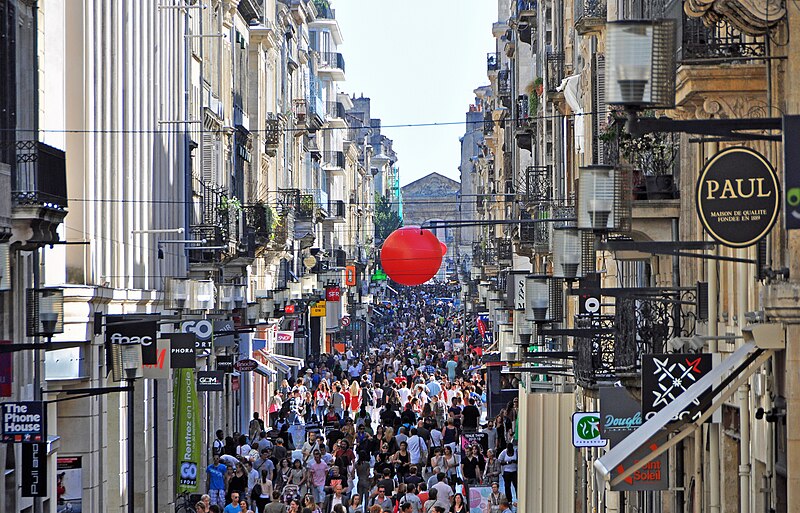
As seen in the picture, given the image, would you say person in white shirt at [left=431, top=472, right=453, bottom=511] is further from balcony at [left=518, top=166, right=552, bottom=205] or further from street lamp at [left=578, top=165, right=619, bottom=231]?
balcony at [left=518, top=166, right=552, bottom=205]

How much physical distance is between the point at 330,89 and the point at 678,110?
277 feet

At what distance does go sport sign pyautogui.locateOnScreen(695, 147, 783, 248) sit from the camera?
39.2 ft

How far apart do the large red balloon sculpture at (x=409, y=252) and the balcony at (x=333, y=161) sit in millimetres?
61904

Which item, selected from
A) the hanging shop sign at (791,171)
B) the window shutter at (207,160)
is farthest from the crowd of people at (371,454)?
the hanging shop sign at (791,171)

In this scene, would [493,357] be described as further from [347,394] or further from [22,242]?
[22,242]

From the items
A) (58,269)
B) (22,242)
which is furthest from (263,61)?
(22,242)

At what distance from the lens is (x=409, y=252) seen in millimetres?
26672

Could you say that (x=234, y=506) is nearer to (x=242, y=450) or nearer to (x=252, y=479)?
(x=252, y=479)

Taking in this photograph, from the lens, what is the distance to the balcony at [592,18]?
92.6 feet

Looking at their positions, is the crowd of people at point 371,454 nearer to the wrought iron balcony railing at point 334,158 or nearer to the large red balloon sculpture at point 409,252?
the large red balloon sculpture at point 409,252

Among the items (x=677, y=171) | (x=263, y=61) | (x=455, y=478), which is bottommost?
(x=455, y=478)

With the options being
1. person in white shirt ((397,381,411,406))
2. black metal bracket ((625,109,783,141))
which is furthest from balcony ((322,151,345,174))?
black metal bracket ((625,109,783,141))

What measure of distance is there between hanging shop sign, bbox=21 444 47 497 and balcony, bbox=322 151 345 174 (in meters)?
67.1

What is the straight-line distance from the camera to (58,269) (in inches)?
1046
